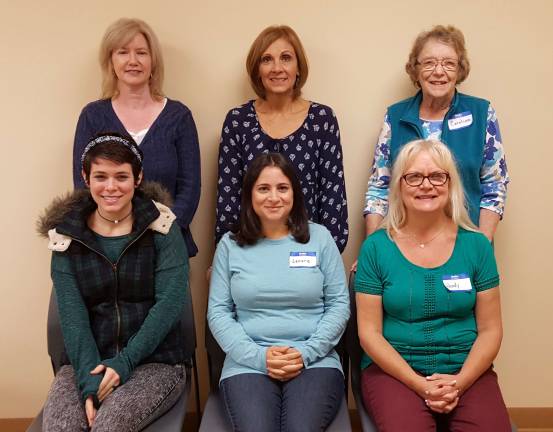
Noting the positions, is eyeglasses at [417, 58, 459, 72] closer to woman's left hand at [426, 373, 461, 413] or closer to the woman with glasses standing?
the woman with glasses standing

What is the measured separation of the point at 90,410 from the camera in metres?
1.79

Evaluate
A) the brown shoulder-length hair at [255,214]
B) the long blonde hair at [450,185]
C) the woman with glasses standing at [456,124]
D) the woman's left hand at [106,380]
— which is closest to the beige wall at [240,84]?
the woman with glasses standing at [456,124]

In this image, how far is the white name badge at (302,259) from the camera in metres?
2.10

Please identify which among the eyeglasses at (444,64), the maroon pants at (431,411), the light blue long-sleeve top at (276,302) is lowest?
the maroon pants at (431,411)

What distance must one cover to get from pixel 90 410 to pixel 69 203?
74cm

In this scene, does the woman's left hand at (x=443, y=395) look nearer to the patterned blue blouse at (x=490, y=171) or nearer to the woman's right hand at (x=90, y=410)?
the patterned blue blouse at (x=490, y=171)

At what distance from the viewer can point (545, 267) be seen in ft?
9.27

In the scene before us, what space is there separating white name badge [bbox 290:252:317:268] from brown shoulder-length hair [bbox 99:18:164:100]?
1.00m

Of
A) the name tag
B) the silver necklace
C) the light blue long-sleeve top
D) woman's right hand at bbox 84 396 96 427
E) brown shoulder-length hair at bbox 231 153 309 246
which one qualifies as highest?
the name tag

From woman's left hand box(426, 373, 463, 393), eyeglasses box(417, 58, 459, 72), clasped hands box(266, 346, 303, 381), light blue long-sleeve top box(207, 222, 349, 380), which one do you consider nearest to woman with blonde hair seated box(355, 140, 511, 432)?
woman's left hand box(426, 373, 463, 393)

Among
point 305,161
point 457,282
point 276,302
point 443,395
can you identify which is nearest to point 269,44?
point 305,161

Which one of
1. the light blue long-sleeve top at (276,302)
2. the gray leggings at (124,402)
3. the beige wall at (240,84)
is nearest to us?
the gray leggings at (124,402)

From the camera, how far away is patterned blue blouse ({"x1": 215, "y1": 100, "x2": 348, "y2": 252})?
7.86 ft

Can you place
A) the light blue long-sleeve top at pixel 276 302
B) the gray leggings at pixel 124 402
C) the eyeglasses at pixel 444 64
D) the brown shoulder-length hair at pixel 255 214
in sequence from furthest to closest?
the eyeglasses at pixel 444 64, the brown shoulder-length hair at pixel 255 214, the light blue long-sleeve top at pixel 276 302, the gray leggings at pixel 124 402
